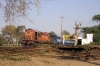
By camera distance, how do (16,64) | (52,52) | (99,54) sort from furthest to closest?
(52,52) → (99,54) → (16,64)

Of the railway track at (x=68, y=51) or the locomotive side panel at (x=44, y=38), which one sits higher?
the locomotive side panel at (x=44, y=38)

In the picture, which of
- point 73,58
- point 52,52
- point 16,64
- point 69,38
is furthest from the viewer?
point 69,38

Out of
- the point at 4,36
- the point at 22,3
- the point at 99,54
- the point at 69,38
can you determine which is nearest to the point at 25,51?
the point at 99,54

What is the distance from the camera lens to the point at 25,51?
64.2ft

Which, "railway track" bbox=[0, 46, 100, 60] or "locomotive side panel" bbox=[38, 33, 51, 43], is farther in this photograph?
"locomotive side panel" bbox=[38, 33, 51, 43]

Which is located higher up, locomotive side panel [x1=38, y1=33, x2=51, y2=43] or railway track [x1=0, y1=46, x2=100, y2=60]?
locomotive side panel [x1=38, y1=33, x2=51, y2=43]

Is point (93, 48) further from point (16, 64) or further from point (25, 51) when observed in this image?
point (16, 64)

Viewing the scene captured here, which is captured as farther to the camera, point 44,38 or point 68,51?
point 44,38

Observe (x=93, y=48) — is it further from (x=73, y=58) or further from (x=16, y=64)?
(x=16, y=64)

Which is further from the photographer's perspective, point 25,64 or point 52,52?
point 52,52

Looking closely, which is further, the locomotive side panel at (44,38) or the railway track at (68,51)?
the locomotive side panel at (44,38)

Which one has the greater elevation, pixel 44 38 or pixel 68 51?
pixel 44 38

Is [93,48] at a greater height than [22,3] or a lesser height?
lesser

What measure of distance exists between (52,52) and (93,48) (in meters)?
4.29
